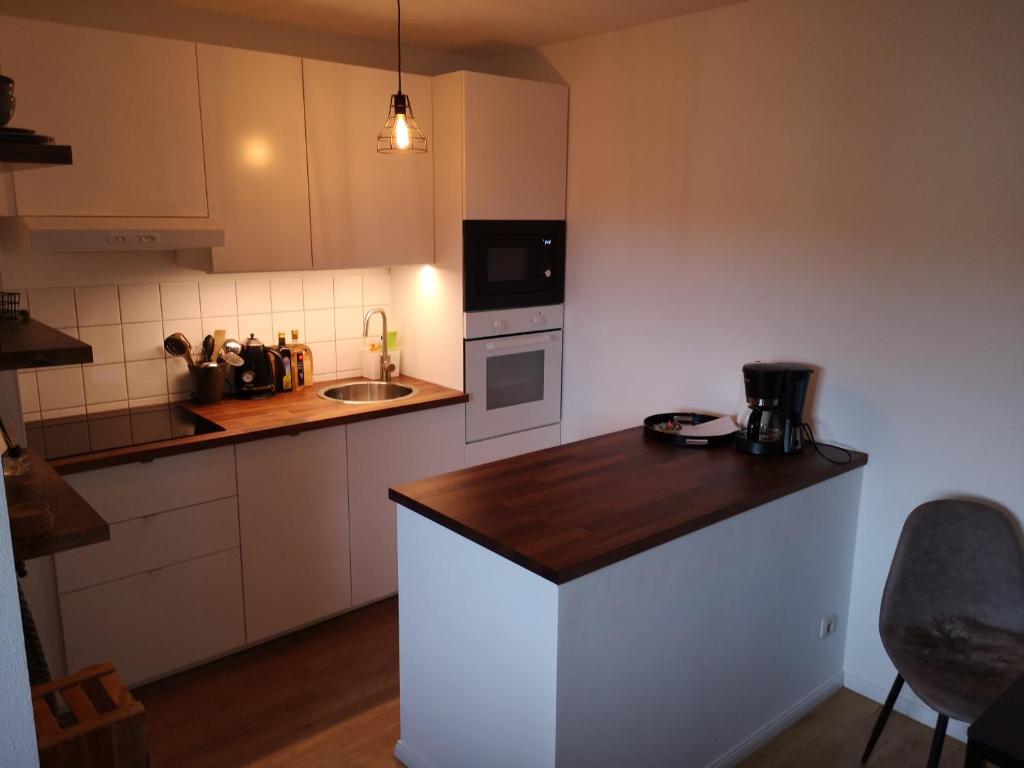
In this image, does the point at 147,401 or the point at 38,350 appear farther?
the point at 147,401

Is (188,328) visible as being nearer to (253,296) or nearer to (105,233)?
(253,296)

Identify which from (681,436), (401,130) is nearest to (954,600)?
(681,436)

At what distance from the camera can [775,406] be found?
103 inches

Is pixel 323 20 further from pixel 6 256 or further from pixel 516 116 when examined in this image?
pixel 6 256

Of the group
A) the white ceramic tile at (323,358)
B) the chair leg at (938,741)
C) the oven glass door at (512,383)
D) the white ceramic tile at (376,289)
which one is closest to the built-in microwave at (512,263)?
the oven glass door at (512,383)

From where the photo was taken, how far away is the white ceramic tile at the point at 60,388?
9.30 ft

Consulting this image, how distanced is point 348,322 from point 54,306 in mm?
1229

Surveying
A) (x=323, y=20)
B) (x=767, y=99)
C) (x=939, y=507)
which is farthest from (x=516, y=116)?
(x=939, y=507)

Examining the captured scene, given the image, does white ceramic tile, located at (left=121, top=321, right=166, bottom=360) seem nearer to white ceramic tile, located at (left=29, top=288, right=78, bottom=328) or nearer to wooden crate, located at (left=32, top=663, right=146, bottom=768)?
white ceramic tile, located at (left=29, top=288, right=78, bottom=328)

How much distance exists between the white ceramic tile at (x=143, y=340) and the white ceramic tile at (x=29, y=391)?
326 millimetres

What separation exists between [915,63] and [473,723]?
232cm

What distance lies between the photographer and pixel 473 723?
6.92 ft

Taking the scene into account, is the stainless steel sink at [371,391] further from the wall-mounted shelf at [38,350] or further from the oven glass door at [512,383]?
the wall-mounted shelf at [38,350]

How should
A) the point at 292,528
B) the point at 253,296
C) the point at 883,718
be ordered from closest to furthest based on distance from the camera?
the point at 883,718
the point at 292,528
the point at 253,296
